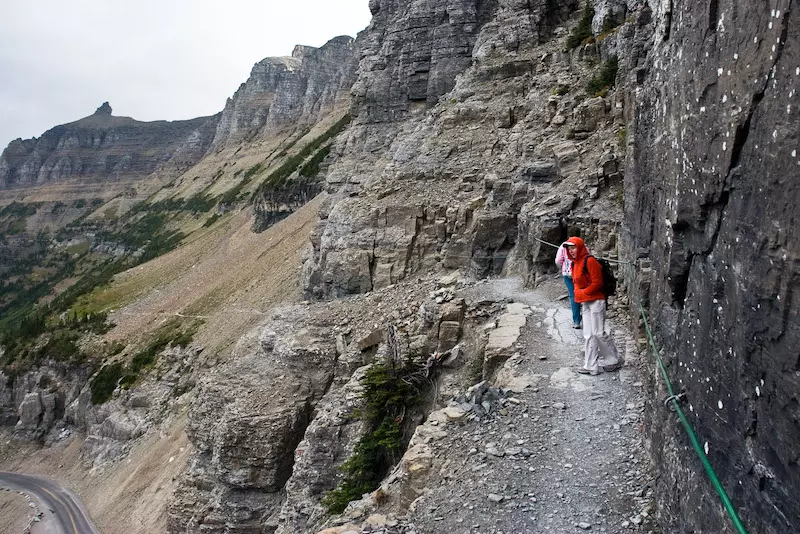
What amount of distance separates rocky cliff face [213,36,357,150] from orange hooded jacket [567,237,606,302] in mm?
93371

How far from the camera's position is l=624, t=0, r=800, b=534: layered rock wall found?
2855mm

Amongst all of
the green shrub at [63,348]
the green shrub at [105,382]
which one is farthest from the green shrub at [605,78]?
the green shrub at [63,348]

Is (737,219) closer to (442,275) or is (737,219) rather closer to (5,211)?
(442,275)

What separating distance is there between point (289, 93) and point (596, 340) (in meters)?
121

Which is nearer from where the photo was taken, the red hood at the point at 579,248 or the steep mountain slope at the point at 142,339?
the red hood at the point at 579,248

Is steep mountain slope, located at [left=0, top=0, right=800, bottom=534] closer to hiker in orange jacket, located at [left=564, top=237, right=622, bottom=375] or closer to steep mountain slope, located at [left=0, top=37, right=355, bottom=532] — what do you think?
steep mountain slope, located at [left=0, top=37, right=355, bottom=532]

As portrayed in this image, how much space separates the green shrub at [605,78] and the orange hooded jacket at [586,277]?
1032cm

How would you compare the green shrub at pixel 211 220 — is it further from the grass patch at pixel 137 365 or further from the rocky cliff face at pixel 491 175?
the rocky cliff face at pixel 491 175

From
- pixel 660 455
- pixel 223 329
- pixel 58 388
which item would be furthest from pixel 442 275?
pixel 58 388

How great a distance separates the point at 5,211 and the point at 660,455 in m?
192

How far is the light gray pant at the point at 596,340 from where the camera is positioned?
26.4 ft

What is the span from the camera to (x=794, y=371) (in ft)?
9.14

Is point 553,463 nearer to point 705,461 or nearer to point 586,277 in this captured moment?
point 705,461

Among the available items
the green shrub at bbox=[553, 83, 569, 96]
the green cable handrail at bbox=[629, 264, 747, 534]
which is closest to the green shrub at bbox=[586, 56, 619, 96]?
the green shrub at bbox=[553, 83, 569, 96]
